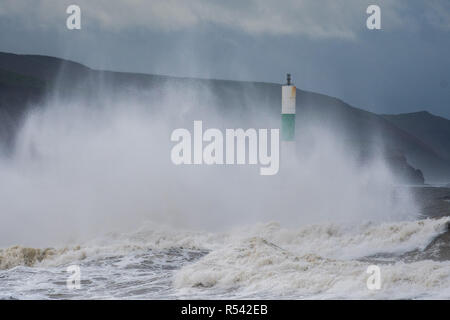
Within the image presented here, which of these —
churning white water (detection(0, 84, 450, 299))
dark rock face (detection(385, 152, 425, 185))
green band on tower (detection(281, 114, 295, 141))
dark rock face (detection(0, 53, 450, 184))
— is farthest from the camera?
dark rock face (detection(385, 152, 425, 185))

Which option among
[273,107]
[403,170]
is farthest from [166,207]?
[403,170]

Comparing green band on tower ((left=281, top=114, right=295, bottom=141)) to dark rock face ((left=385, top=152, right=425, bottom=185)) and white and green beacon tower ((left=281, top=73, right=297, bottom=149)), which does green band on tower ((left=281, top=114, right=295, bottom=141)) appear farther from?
dark rock face ((left=385, top=152, right=425, bottom=185))

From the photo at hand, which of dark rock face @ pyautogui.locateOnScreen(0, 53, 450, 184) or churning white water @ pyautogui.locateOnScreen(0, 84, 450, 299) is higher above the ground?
dark rock face @ pyautogui.locateOnScreen(0, 53, 450, 184)

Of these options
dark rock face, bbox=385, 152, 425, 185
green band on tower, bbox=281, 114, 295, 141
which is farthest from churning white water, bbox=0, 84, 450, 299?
green band on tower, bbox=281, 114, 295, 141

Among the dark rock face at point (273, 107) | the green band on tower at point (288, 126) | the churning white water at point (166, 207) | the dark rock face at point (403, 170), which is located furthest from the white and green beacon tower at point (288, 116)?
the dark rock face at point (403, 170)

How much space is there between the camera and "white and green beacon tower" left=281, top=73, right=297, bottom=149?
9516 mm

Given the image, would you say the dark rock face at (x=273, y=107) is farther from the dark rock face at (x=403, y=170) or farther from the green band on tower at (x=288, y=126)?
the green band on tower at (x=288, y=126)

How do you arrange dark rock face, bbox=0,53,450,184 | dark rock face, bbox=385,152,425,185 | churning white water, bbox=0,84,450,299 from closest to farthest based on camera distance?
1. churning white water, bbox=0,84,450,299
2. dark rock face, bbox=0,53,450,184
3. dark rock face, bbox=385,152,425,185

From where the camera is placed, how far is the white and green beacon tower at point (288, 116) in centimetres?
952

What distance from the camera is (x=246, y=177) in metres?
9.29

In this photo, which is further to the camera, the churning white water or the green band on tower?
the green band on tower

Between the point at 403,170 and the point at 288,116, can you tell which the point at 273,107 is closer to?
the point at 288,116

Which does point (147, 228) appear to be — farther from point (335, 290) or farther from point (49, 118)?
point (335, 290)

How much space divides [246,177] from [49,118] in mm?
3744
